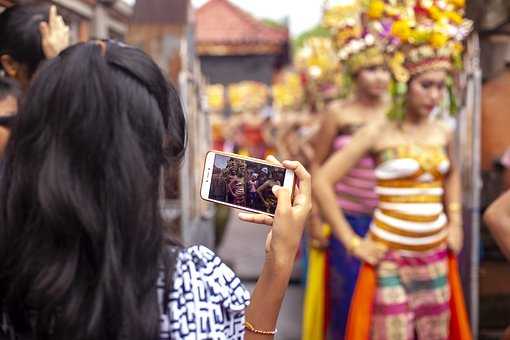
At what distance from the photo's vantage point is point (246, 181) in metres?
1.46

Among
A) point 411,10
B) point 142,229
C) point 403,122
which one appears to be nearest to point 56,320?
point 142,229

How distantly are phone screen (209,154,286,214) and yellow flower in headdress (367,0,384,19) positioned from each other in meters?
2.80

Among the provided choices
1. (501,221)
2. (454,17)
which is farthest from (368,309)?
(454,17)

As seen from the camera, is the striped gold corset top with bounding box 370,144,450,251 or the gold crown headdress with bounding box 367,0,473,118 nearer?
the striped gold corset top with bounding box 370,144,450,251

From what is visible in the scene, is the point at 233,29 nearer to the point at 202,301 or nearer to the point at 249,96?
the point at 249,96

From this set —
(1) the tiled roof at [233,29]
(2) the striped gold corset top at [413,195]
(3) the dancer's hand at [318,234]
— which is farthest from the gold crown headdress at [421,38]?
(1) the tiled roof at [233,29]

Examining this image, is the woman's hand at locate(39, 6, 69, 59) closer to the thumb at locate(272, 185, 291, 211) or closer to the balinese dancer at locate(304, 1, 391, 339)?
the thumb at locate(272, 185, 291, 211)

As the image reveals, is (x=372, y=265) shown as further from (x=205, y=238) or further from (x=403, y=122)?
(x=205, y=238)

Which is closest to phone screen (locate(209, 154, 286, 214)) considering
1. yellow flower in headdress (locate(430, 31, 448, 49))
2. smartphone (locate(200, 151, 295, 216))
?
smartphone (locate(200, 151, 295, 216))

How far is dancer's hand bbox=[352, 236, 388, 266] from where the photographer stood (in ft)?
10.9

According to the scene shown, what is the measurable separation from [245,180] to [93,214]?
351 millimetres

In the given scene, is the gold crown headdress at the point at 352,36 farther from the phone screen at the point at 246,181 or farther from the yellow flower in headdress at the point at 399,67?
the phone screen at the point at 246,181

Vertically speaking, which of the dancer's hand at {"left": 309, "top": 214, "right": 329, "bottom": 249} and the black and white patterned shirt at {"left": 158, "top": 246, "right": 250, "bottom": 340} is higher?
the black and white patterned shirt at {"left": 158, "top": 246, "right": 250, "bottom": 340}

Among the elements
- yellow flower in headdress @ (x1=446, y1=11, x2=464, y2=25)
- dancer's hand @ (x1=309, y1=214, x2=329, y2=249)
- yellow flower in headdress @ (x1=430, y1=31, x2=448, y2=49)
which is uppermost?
yellow flower in headdress @ (x1=446, y1=11, x2=464, y2=25)
